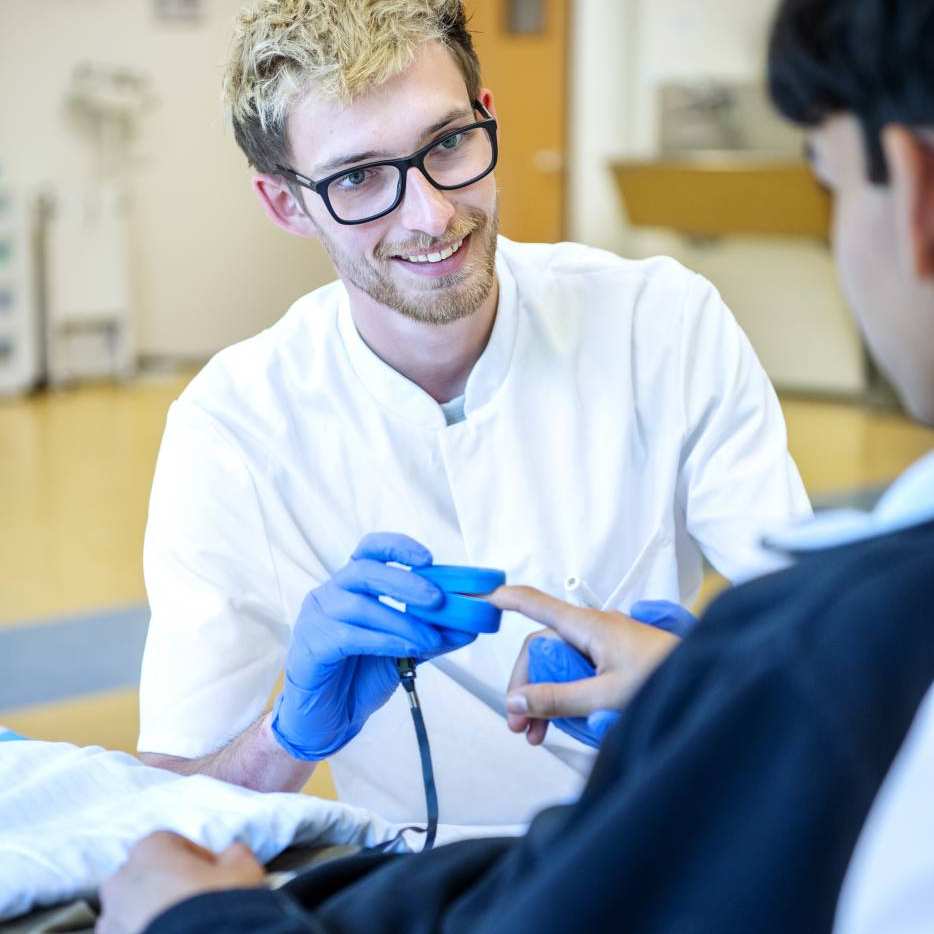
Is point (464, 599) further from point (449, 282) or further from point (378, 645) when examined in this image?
point (449, 282)

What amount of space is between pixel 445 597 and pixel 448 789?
0.52 meters

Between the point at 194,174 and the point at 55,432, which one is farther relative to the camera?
the point at 194,174

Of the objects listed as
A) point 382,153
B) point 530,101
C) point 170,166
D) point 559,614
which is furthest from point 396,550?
point 170,166

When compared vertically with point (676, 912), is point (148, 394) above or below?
below

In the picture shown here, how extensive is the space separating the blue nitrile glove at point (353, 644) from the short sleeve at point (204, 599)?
0.42ft

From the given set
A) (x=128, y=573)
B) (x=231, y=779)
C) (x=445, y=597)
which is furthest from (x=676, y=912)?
(x=128, y=573)

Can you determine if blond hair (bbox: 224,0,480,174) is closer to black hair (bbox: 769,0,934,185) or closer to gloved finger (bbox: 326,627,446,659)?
gloved finger (bbox: 326,627,446,659)

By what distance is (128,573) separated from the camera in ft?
12.3

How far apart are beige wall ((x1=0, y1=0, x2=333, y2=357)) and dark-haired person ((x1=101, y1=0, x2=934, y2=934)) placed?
5.79m

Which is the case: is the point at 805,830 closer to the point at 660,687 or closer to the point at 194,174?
the point at 660,687

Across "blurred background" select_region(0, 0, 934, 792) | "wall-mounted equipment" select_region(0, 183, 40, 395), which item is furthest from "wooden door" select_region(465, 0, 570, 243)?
"wall-mounted equipment" select_region(0, 183, 40, 395)

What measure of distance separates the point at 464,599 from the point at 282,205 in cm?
79

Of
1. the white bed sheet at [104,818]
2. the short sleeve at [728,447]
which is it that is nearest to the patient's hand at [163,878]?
the white bed sheet at [104,818]

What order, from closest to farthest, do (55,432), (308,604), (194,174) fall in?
(308,604) → (55,432) → (194,174)
